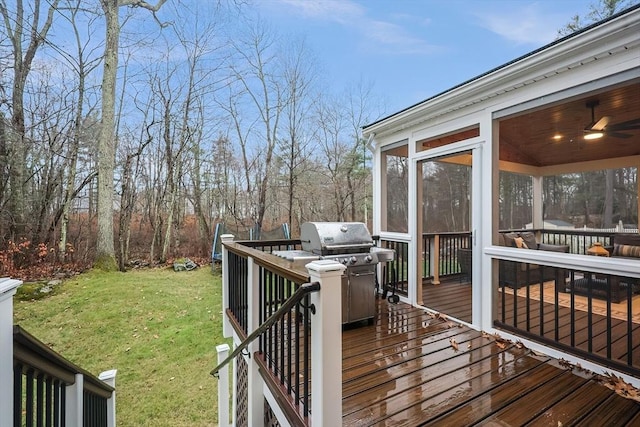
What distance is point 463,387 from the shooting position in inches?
91.2

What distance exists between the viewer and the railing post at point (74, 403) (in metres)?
1.90

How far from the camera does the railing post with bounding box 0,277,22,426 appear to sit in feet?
3.62

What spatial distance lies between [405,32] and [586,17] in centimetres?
580

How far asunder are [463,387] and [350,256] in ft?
5.46

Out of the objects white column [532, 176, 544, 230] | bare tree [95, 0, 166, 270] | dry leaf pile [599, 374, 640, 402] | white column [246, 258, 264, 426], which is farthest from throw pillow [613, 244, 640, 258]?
bare tree [95, 0, 166, 270]

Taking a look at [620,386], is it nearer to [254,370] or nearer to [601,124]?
[254,370]

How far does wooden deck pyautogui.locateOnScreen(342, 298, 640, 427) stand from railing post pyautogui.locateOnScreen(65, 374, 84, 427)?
5.68 feet

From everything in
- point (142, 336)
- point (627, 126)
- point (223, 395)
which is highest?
point (627, 126)

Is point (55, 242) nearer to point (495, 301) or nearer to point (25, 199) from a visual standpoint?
point (25, 199)

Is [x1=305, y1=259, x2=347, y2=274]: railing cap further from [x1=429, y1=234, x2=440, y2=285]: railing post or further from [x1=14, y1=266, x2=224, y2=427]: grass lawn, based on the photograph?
[x1=429, y1=234, x2=440, y2=285]: railing post

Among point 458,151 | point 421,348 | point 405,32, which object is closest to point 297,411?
point 421,348

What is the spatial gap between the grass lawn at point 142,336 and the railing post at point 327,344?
3.62 m

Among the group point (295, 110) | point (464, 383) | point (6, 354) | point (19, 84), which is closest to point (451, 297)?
point (464, 383)

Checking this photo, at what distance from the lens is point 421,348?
301 centimetres
